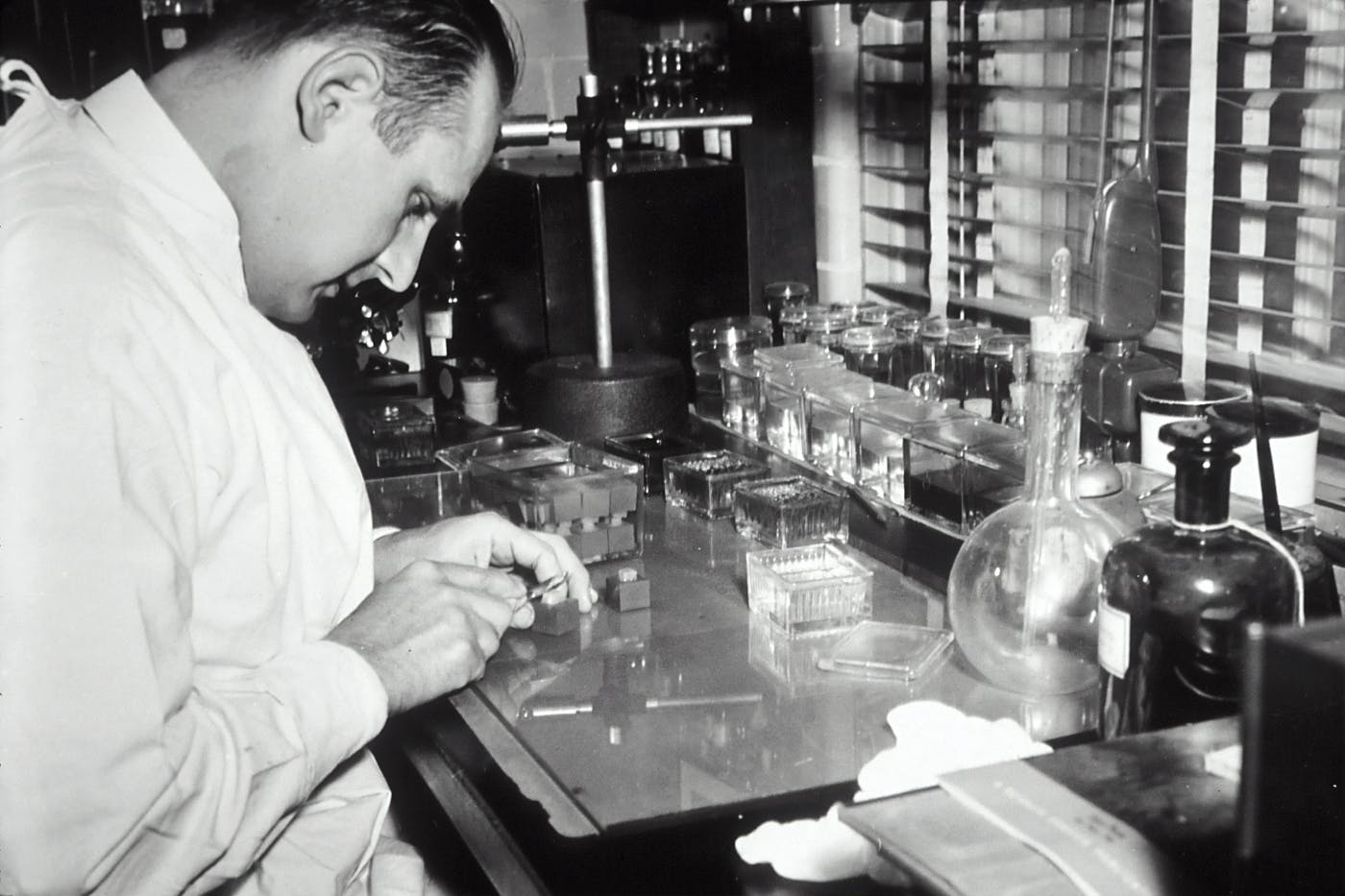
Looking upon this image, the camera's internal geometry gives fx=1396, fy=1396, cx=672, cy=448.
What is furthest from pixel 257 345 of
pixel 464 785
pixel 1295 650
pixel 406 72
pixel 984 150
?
pixel 984 150

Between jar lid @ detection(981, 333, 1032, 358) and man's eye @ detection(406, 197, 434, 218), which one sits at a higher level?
man's eye @ detection(406, 197, 434, 218)

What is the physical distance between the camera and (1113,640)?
1.20m

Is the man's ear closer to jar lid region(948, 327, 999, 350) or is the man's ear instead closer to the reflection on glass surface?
the reflection on glass surface

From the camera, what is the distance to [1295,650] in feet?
2.29

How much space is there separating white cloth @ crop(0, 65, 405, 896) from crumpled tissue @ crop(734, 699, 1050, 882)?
0.44 meters

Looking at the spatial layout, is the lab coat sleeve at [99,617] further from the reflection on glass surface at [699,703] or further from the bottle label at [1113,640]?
the bottle label at [1113,640]

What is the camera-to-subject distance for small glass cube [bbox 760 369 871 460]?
218 centimetres

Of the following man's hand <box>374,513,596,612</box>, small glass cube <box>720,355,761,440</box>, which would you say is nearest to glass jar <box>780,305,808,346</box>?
small glass cube <box>720,355,761,440</box>

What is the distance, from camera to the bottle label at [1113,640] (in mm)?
1187

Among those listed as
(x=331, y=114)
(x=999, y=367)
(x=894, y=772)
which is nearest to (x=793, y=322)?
(x=999, y=367)

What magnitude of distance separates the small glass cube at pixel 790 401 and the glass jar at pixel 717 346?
0.71 feet

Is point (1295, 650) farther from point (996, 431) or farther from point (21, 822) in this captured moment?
point (996, 431)

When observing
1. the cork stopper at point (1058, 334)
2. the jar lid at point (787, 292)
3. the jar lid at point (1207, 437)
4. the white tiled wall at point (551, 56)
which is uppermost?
the white tiled wall at point (551, 56)

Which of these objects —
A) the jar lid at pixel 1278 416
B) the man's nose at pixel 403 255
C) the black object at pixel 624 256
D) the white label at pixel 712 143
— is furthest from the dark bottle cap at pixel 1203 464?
the white label at pixel 712 143
